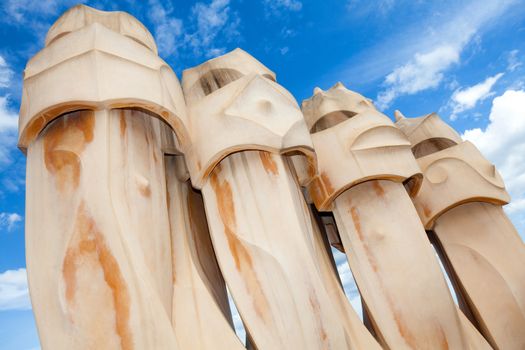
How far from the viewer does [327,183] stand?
10.0 ft

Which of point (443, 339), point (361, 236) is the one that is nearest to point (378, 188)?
point (361, 236)

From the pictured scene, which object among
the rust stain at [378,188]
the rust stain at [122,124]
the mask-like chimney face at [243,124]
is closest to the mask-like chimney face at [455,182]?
the rust stain at [378,188]

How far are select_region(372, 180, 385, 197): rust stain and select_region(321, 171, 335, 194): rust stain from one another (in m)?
0.39

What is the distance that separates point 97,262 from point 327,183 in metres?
1.84

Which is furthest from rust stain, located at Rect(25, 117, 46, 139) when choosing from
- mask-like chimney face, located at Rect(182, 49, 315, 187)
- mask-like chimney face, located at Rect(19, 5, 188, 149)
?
mask-like chimney face, located at Rect(182, 49, 315, 187)

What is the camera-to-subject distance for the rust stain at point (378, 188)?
310 cm

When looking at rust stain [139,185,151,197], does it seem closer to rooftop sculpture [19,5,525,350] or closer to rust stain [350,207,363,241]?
rooftop sculpture [19,5,525,350]

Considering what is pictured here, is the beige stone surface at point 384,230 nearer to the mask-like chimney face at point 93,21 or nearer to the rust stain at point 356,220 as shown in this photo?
the rust stain at point 356,220

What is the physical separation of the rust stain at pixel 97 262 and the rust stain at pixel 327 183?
176 centimetres

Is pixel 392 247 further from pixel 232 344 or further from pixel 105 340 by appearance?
pixel 105 340

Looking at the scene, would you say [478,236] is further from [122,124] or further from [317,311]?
[122,124]

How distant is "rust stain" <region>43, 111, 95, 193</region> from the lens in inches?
79.3

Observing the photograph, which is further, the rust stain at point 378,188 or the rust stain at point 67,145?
the rust stain at point 378,188

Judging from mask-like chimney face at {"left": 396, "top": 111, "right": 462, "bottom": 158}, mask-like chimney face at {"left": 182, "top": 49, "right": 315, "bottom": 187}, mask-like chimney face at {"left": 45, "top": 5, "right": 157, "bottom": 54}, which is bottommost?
mask-like chimney face at {"left": 182, "top": 49, "right": 315, "bottom": 187}
